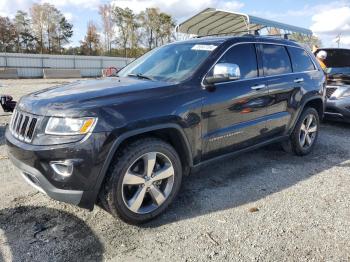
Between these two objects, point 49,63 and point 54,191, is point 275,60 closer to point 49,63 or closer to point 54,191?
point 54,191

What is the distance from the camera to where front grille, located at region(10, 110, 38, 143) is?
298 centimetres

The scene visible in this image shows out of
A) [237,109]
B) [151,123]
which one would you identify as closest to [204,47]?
[237,109]

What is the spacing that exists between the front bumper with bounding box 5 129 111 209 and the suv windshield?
123 centimetres

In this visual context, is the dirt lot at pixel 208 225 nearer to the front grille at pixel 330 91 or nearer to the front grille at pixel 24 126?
the front grille at pixel 24 126

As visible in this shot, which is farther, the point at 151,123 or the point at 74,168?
the point at 151,123

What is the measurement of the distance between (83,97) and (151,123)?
651mm

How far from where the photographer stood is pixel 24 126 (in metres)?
3.08

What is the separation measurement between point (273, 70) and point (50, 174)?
3.21 m

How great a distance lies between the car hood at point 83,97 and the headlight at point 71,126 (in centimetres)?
6

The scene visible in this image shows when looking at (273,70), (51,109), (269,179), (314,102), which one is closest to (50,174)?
(51,109)

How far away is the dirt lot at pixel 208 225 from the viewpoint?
2.89 meters

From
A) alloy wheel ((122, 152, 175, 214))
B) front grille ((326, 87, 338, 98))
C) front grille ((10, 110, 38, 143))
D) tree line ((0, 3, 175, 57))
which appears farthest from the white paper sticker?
tree line ((0, 3, 175, 57))

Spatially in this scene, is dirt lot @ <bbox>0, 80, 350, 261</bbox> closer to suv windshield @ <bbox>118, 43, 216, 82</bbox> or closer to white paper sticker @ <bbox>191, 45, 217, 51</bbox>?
suv windshield @ <bbox>118, 43, 216, 82</bbox>

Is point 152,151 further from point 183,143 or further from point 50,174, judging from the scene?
point 50,174
